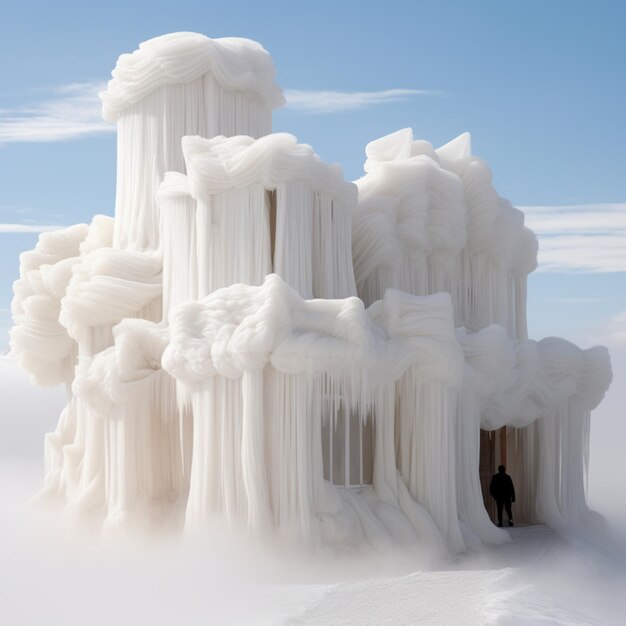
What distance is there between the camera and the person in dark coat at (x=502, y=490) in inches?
1062

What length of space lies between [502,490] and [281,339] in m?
7.85

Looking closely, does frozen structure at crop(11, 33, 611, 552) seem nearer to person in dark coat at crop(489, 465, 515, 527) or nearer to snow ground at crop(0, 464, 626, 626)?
snow ground at crop(0, 464, 626, 626)

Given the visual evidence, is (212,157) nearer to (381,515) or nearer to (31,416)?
(381,515)

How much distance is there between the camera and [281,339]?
2136 centimetres

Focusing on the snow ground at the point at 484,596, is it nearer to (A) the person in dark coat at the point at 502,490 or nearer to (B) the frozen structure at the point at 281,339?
(B) the frozen structure at the point at 281,339

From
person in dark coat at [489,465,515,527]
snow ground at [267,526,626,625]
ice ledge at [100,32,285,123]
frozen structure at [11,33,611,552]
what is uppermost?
ice ledge at [100,32,285,123]

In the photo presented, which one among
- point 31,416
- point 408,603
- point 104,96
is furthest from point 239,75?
point 31,416

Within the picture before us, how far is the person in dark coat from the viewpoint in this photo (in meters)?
27.0

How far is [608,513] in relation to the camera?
33.2 meters

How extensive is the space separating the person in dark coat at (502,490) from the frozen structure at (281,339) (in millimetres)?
989

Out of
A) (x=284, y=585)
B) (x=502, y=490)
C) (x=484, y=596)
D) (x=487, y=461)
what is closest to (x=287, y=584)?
(x=284, y=585)

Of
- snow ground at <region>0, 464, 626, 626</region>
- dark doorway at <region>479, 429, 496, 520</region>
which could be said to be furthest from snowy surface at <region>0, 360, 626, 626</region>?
dark doorway at <region>479, 429, 496, 520</region>

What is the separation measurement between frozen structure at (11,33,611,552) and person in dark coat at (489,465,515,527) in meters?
0.99

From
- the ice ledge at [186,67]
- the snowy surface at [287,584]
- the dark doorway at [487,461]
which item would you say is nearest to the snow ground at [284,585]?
the snowy surface at [287,584]
